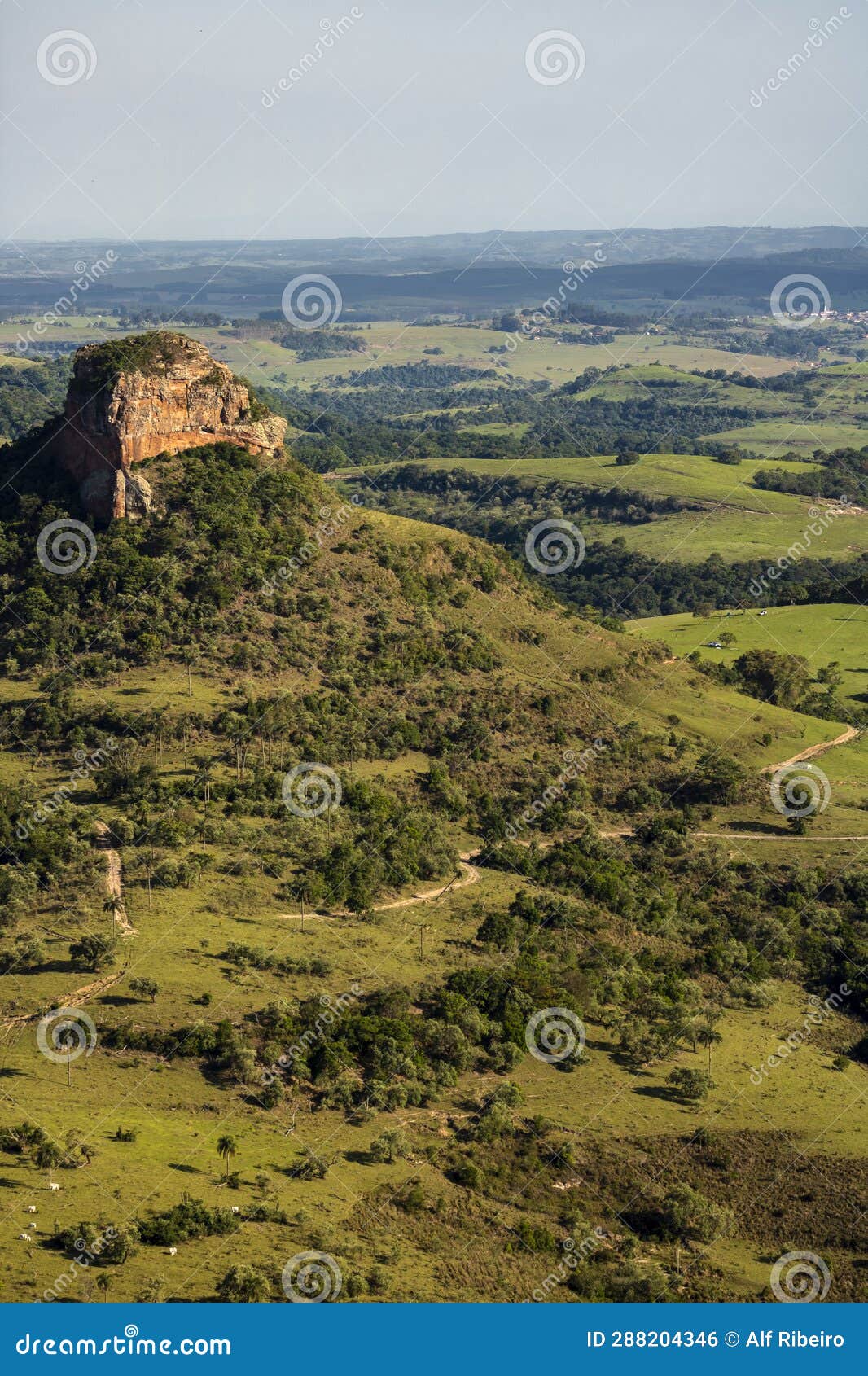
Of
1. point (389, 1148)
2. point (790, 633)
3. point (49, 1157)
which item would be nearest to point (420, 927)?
point (389, 1148)

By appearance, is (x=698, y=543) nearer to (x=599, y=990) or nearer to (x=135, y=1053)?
(x=599, y=990)

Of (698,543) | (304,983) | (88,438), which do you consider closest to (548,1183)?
(304,983)

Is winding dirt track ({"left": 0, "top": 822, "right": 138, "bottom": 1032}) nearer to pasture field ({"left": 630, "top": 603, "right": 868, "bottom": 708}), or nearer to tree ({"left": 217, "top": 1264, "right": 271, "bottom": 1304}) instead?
tree ({"left": 217, "top": 1264, "right": 271, "bottom": 1304})

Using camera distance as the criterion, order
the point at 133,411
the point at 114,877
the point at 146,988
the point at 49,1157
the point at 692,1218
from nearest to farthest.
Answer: the point at 49,1157
the point at 692,1218
the point at 146,988
the point at 114,877
the point at 133,411

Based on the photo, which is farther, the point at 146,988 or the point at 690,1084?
the point at 690,1084

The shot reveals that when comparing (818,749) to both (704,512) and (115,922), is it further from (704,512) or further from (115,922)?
(704,512)

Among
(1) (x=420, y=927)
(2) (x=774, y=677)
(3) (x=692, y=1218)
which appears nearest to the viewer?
(3) (x=692, y=1218)

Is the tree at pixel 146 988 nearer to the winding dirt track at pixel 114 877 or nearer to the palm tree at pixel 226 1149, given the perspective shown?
the winding dirt track at pixel 114 877
